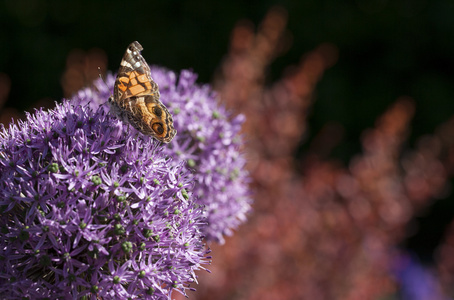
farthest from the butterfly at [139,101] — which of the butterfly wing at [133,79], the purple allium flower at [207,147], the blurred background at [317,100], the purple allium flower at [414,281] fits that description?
the purple allium flower at [414,281]

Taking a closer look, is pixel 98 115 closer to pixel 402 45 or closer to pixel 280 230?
pixel 280 230

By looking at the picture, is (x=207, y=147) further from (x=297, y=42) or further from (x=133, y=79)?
(x=297, y=42)

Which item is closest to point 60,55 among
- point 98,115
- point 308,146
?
point 308,146

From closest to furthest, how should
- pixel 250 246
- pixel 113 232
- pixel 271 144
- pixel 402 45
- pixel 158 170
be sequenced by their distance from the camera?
pixel 113 232, pixel 158 170, pixel 250 246, pixel 271 144, pixel 402 45

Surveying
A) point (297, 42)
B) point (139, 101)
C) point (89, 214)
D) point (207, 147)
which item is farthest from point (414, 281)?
point (89, 214)

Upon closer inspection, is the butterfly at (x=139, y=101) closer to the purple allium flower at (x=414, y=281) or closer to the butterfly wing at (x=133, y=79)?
the butterfly wing at (x=133, y=79)

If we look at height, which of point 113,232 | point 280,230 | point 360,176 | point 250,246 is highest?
point 360,176

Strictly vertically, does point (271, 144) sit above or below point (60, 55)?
below
